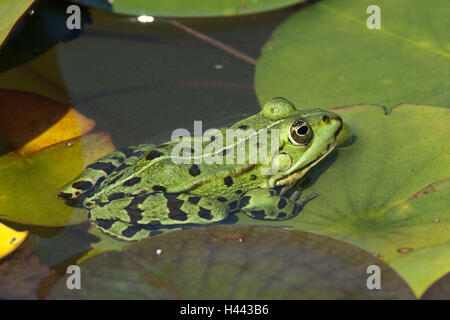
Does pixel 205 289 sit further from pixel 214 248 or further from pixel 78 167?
pixel 78 167

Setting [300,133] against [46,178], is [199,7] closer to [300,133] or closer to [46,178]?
[300,133]

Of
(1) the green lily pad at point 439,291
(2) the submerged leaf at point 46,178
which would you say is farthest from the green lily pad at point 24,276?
(1) the green lily pad at point 439,291

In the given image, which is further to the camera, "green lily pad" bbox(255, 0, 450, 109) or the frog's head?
"green lily pad" bbox(255, 0, 450, 109)

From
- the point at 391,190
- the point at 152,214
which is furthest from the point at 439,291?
the point at 152,214

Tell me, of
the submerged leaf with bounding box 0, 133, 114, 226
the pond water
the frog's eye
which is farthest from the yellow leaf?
the frog's eye

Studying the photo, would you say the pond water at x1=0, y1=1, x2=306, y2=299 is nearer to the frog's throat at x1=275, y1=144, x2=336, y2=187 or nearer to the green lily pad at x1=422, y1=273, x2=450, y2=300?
the frog's throat at x1=275, y1=144, x2=336, y2=187
